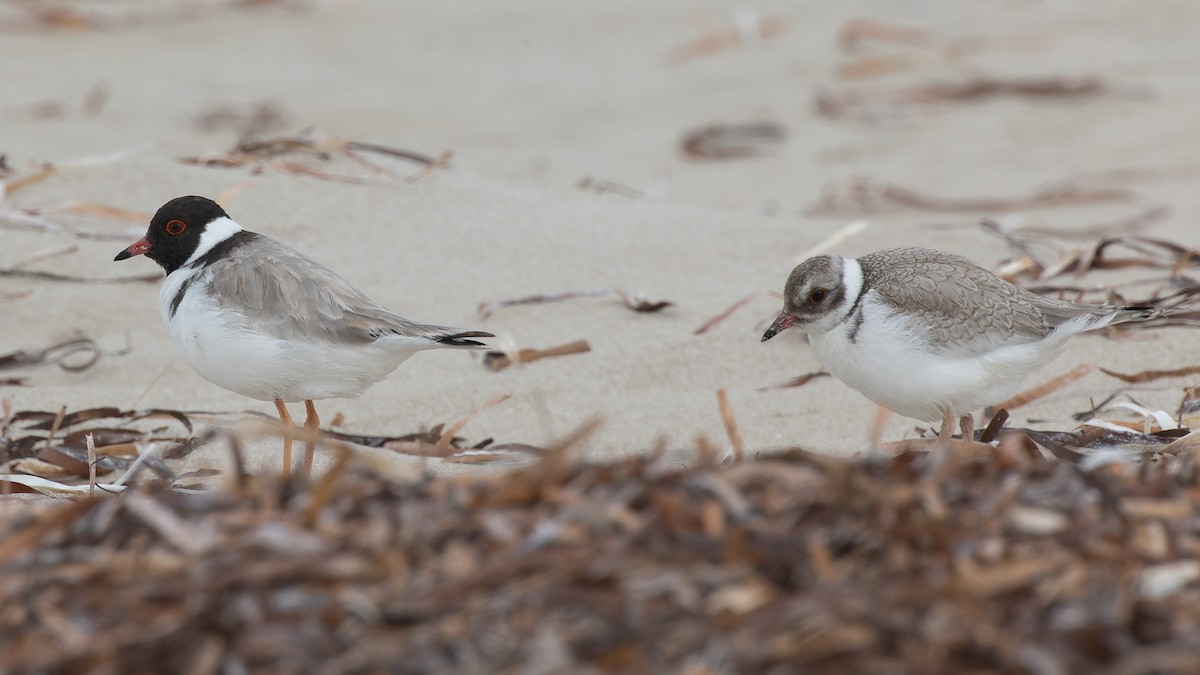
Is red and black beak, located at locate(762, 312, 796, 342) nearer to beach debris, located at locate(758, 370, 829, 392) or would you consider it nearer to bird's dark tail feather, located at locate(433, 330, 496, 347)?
beach debris, located at locate(758, 370, 829, 392)

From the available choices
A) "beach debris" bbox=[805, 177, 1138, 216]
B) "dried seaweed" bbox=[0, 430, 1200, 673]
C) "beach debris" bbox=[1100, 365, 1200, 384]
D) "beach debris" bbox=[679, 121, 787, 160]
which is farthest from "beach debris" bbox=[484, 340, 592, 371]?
"beach debris" bbox=[679, 121, 787, 160]

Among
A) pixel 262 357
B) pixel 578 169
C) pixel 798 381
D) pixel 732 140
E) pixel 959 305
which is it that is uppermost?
pixel 959 305

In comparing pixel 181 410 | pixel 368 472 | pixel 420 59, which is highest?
pixel 368 472

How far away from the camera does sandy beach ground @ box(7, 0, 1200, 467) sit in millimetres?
4801

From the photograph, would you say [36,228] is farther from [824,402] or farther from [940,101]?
[940,101]

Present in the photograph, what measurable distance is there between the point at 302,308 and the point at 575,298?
142 cm

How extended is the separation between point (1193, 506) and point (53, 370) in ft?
12.5

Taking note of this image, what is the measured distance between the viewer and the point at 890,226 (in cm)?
607

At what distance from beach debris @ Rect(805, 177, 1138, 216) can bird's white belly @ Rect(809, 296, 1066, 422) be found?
360 centimetres

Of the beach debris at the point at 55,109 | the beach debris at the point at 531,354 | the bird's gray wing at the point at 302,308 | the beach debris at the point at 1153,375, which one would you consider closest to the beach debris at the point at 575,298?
the beach debris at the point at 531,354

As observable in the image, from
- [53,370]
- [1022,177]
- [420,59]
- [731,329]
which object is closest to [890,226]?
[731,329]

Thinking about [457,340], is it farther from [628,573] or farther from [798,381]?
[628,573]

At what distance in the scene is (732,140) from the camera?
30.6 feet

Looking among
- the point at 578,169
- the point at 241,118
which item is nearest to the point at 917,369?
the point at 578,169
